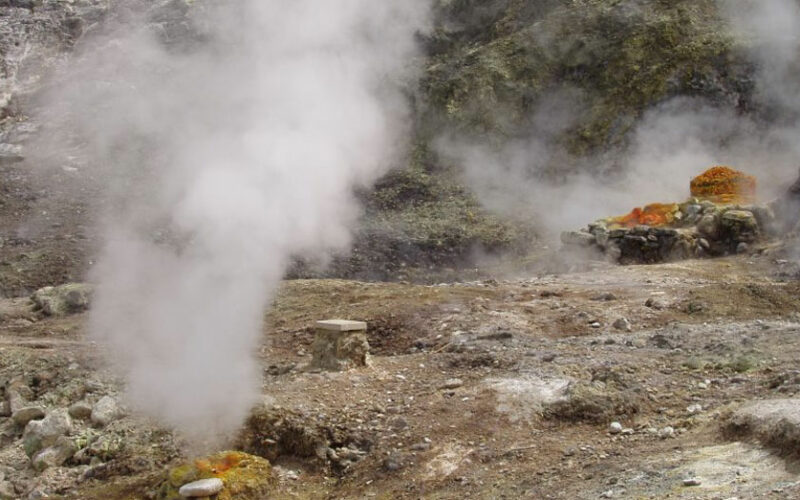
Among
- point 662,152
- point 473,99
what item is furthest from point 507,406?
point 473,99

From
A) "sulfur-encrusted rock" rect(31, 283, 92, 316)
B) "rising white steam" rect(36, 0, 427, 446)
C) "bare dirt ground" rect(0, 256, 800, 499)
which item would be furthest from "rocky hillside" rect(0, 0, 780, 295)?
"bare dirt ground" rect(0, 256, 800, 499)

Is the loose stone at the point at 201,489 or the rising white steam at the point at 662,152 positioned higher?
the rising white steam at the point at 662,152

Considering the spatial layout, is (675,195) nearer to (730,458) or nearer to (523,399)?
(523,399)

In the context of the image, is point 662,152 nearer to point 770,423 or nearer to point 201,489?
point 770,423

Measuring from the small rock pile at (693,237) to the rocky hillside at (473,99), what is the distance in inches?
83.1

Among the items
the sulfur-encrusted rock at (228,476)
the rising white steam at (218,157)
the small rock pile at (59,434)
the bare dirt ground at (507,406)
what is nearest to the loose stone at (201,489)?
the sulfur-encrusted rock at (228,476)

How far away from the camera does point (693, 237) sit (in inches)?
457

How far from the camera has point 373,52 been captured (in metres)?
17.1

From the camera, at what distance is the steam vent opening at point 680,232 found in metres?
11.4

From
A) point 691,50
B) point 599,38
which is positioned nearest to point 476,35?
point 599,38

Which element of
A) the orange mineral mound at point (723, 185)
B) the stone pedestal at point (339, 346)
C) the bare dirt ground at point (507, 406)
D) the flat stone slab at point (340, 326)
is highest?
the orange mineral mound at point (723, 185)

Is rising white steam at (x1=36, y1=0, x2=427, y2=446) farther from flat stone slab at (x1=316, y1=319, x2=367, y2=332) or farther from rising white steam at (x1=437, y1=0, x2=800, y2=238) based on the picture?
rising white steam at (x1=437, y1=0, x2=800, y2=238)

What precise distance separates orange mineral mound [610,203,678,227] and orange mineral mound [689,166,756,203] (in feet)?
3.01

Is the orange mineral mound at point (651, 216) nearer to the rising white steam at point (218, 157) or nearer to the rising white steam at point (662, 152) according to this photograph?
the rising white steam at point (662, 152)
